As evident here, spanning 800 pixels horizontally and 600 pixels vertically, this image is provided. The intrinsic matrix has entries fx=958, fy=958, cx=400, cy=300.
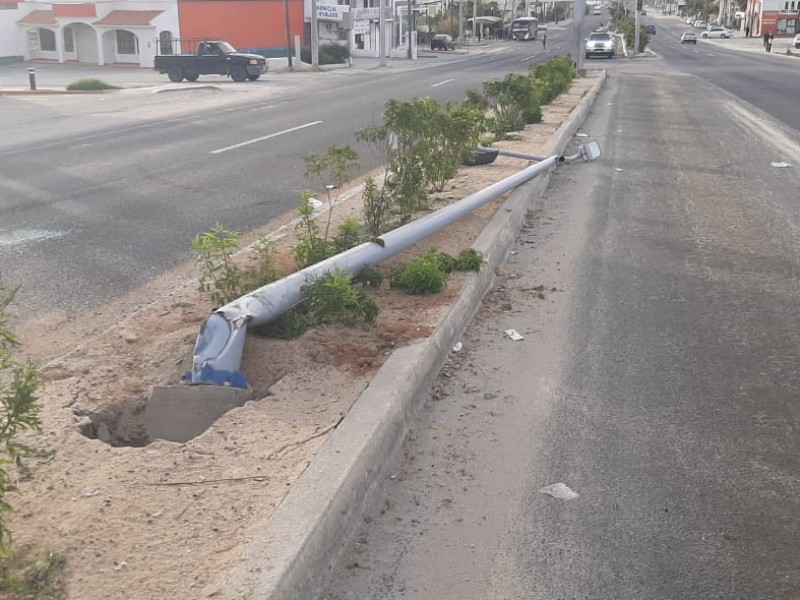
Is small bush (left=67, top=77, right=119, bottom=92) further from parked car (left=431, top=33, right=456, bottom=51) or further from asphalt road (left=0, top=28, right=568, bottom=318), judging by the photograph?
parked car (left=431, top=33, right=456, bottom=51)

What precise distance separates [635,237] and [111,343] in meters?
5.65

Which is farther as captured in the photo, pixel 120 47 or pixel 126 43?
pixel 120 47

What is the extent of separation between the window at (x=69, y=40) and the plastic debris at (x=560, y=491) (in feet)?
188

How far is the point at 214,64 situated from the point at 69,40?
19851mm

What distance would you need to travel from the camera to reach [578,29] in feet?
121

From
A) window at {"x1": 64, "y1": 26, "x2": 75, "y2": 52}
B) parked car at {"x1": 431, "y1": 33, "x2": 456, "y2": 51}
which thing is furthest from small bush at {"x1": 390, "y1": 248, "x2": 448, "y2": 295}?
parked car at {"x1": 431, "y1": 33, "x2": 456, "y2": 51}

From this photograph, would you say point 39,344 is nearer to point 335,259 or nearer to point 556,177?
point 335,259

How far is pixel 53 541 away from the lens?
363 centimetres

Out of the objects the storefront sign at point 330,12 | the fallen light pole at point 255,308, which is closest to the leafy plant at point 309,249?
the fallen light pole at point 255,308

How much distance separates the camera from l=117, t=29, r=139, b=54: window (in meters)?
54.2

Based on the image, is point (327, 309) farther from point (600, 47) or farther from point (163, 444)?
point (600, 47)

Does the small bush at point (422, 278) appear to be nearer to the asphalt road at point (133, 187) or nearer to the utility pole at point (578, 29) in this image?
the asphalt road at point (133, 187)

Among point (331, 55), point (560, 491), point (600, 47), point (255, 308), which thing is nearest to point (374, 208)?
point (255, 308)

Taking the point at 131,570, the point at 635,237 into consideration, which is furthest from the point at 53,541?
the point at 635,237
